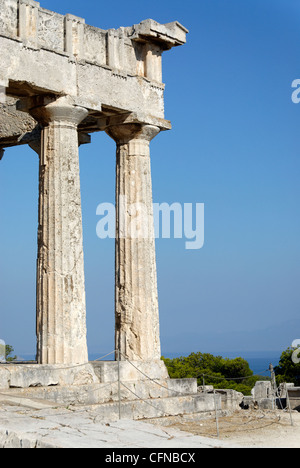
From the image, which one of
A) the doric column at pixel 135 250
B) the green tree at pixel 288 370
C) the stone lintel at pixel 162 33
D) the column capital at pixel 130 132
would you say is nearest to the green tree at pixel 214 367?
the green tree at pixel 288 370

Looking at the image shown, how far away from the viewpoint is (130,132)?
78.4 ft

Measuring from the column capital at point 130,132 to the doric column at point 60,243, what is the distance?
2.09 meters

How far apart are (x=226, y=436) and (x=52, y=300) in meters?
5.09

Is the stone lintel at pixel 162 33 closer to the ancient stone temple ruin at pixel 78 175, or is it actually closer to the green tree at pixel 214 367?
the ancient stone temple ruin at pixel 78 175

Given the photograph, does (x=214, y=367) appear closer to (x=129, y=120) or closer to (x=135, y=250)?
(x=135, y=250)

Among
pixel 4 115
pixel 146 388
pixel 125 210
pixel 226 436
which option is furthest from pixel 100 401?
pixel 4 115

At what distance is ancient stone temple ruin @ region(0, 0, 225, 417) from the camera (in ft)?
67.5

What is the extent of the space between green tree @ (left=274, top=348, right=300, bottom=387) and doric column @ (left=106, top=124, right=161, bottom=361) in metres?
36.4

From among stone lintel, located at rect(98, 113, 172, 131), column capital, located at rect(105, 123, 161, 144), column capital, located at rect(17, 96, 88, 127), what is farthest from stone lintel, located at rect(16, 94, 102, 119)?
column capital, located at rect(105, 123, 161, 144)

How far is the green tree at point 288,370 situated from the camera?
5908 centimetres

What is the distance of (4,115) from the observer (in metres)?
26.5

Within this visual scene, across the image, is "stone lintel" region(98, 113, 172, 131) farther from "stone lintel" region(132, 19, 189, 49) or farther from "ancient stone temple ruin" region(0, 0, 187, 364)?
"stone lintel" region(132, 19, 189, 49)
